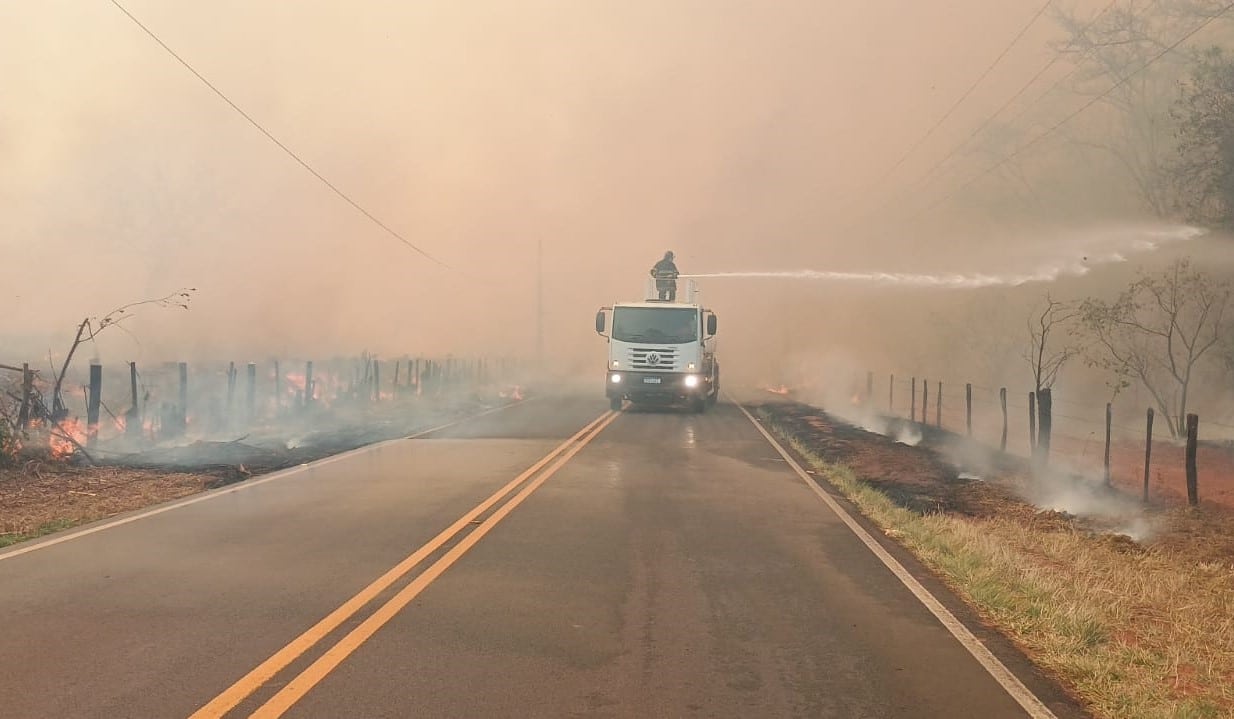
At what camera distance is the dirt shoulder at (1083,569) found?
5.39 metres

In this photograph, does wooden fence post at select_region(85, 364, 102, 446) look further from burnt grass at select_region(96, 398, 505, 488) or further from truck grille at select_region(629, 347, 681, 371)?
truck grille at select_region(629, 347, 681, 371)

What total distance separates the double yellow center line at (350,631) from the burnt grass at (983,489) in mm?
5833

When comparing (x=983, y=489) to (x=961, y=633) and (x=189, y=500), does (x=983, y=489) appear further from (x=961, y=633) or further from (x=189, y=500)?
(x=189, y=500)

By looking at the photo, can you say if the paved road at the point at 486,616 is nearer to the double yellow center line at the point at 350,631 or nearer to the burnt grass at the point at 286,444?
the double yellow center line at the point at 350,631

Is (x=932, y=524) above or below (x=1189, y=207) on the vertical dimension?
below

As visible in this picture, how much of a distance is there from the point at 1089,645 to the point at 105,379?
1473 inches

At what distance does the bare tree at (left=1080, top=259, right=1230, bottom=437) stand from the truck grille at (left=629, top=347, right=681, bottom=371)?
13515 mm

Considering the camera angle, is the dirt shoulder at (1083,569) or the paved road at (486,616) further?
the dirt shoulder at (1083,569)

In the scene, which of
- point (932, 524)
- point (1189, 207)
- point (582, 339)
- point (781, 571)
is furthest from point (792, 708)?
point (582, 339)

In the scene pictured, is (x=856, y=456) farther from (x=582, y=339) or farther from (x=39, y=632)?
(x=582, y=339)

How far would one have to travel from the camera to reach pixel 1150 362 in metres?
37.8

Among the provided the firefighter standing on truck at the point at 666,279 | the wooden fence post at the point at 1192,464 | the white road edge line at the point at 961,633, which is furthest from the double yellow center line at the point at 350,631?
the firefighter standing on truck at the point at 666,279

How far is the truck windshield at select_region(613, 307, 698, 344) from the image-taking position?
1077 inches

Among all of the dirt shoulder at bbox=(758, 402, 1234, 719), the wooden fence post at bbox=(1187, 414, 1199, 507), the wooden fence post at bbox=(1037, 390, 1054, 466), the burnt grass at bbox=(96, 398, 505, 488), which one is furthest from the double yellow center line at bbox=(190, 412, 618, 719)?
the wooden fence post at bbox=(1037, 390, 1054, 466)
